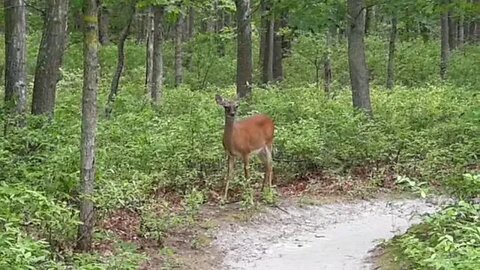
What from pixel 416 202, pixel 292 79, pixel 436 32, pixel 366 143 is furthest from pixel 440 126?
pixel 436 32

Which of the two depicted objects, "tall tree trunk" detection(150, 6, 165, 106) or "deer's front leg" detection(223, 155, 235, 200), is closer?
"deer's front leg" detection(223, 155, 235, 200)

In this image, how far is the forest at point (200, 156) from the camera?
21.9 feet

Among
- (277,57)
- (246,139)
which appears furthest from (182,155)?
(277,57)

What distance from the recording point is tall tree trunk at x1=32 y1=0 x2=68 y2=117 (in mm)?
11670

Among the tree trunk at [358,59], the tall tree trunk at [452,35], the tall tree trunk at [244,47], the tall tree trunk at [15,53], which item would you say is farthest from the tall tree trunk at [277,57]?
the tall tree trunk at [15,53]

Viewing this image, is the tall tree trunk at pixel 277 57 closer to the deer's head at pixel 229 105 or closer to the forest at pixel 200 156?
the forest at pixel 200 156

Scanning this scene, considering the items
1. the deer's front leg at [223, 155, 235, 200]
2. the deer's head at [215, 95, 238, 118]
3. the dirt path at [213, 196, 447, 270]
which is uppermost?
the deer's head at [215, 95, 238, 118]

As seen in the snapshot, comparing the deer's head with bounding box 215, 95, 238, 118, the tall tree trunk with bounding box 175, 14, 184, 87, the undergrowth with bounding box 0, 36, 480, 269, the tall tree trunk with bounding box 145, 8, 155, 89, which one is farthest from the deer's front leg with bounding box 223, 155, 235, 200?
the tall tree trunk with bounding box 175, 14, 184, 87

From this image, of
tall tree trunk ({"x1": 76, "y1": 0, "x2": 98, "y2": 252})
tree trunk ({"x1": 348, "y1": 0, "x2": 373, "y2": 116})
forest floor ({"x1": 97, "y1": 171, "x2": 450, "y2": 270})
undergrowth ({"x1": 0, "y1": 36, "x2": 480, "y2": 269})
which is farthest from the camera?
tree trunk ({"x1": 348, "y1": 0, "x2": 373, "y2": 116})

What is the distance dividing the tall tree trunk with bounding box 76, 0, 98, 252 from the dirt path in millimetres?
1525

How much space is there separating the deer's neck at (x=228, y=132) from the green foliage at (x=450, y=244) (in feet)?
10.4

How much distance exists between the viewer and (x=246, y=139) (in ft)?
33.6

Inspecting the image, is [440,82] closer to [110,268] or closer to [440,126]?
[440,126]

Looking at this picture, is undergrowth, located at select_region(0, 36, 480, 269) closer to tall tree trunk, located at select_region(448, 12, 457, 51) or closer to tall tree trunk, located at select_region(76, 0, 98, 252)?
tall tree trunk, located at select_region(76, 0, 98, 252)
